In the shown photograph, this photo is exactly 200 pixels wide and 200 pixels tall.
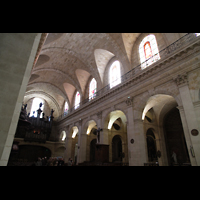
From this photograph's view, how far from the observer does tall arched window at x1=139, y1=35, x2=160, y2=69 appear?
10.2m

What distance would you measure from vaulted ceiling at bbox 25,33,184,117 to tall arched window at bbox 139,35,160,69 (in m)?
1.01

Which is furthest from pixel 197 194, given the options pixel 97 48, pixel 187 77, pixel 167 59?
pixel 97 48

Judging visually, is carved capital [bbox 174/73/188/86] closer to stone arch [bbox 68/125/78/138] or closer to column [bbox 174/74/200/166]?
column [bbox 174/74/200/166]

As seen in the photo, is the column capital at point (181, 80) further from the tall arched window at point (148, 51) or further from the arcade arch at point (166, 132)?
the arcade arch at point (166, 132)

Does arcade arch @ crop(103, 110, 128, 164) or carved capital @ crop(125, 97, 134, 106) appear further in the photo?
arcade arch @ crop(103, 110, 128, 164)

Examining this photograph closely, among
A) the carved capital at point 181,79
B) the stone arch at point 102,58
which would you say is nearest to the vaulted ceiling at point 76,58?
the stone arch at point 102,58

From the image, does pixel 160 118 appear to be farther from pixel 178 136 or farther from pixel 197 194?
pixel 197 194

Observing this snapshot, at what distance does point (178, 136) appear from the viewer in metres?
12.4

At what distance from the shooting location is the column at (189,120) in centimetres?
622

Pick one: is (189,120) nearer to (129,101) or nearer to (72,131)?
(129,101)

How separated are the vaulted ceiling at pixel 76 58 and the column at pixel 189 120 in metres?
4.97

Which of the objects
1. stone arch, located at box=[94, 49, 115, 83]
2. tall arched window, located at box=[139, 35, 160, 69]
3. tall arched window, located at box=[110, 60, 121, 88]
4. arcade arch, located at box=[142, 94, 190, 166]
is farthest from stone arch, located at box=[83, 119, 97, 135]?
tall arched window, located at box=[139, 35, 160, 69]

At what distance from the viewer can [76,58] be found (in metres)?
16.0

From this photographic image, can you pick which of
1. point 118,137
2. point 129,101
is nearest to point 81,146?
point 118,137
